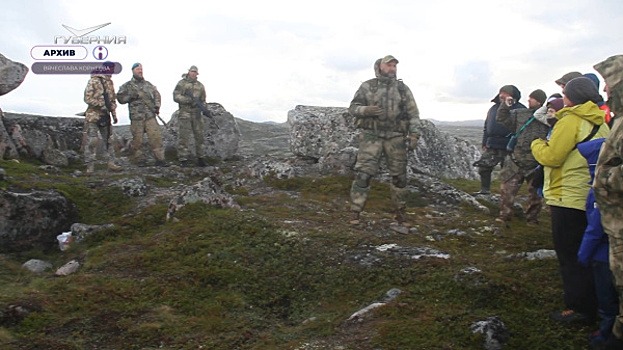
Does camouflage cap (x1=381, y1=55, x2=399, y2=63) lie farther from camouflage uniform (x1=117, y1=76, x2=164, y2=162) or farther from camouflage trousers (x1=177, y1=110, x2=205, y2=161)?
camouflage uniform (x1=117, y1=76, x2=164, y2=162)

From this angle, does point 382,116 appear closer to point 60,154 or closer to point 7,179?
point 7,179

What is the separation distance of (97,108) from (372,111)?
10.3 metres

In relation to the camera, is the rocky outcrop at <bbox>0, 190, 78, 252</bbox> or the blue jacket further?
the rocky outcrop at <bbox>0, 190, 78, 252</bbox>

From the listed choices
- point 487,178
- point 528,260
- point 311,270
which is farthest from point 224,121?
point 528,260

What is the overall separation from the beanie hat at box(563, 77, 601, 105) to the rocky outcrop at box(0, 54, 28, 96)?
60.8ft

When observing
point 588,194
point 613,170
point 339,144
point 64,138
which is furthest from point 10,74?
point 613,170

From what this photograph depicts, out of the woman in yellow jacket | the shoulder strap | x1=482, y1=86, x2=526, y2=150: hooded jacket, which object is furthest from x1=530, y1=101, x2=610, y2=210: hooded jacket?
x1=482, y1=86, x2=526, y2=150: hooded jacket

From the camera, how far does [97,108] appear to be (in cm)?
1641

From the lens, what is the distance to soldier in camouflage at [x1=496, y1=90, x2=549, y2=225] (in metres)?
10.7

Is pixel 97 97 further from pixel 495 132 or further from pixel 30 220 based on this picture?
pixel 495 132

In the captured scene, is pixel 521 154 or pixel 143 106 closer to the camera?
pixel 521 154

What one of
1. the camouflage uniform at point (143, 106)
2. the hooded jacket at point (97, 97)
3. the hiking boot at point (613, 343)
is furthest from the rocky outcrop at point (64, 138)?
the hiking boot at point (613, 343)

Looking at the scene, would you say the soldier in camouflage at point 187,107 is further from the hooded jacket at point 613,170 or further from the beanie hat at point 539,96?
the hooded jacket at point 613,170

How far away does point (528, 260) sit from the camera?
26.6ft
